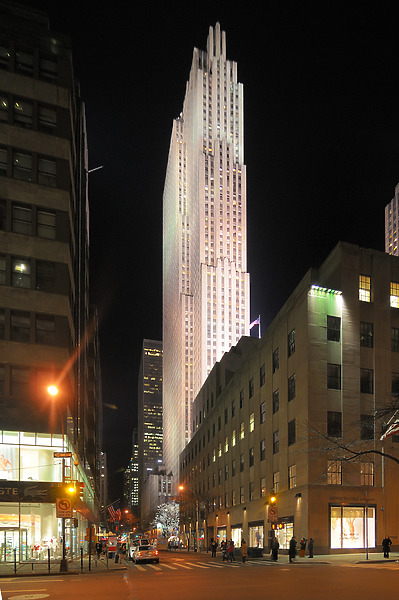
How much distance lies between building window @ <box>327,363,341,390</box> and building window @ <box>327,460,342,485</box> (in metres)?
6.14

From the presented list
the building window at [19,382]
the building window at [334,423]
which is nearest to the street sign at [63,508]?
the building window at [19,382]

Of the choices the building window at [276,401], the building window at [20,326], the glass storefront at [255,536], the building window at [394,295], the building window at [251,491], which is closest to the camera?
the building window at [20,326]

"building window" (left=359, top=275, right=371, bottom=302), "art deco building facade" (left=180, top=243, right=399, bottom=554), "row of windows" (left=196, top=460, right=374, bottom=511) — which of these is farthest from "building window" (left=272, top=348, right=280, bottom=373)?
"building window" (left=359, top=275, right=371, bottom=302)

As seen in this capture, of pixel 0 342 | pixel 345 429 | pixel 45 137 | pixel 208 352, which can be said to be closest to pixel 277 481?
pixel 345 429

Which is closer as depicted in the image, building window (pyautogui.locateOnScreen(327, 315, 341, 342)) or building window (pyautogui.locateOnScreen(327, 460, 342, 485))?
building window (pyautogui.locateOnScreen(327, 460, 342, 485))

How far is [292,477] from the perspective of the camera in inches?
1984

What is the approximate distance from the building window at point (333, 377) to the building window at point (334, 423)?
208cm

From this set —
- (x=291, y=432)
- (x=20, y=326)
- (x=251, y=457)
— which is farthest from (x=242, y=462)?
(x=20, y=326)

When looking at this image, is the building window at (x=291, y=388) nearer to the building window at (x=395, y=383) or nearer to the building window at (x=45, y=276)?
the building window at (x=395, y=383)

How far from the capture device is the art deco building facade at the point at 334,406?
45.9m

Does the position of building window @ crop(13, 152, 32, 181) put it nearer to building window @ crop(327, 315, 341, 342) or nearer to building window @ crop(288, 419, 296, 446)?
building window @ crop(327, 315, 341, 342)

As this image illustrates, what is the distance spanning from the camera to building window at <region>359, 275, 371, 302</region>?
51.2 m

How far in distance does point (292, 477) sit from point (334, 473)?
5.12 metres

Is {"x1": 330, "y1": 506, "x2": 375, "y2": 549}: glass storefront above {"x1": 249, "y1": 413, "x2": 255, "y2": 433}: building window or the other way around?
the other way around
